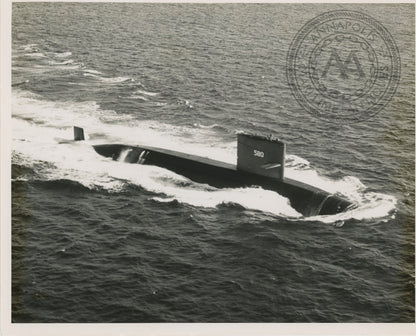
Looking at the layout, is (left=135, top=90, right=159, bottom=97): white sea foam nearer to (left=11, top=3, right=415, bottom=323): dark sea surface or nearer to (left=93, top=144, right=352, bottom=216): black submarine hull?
(left=11, top=3, right=415, bottom=323): dark sea surface

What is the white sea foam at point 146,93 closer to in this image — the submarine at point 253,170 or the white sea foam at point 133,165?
the white sea foam at point 133,165

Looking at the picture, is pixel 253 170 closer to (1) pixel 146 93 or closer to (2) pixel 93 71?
(1) pixel 146 93

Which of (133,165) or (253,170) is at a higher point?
(253,170)

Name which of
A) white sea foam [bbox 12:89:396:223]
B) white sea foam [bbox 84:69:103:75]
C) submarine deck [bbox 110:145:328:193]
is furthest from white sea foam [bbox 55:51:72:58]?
submarine deck [bbox 110:145:328:193]

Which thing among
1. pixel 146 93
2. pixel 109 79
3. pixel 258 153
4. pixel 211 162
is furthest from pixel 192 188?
pixel 109 79

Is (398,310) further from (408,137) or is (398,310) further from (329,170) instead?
(408,137)

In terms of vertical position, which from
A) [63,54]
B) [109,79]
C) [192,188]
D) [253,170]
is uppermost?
[63,54]
